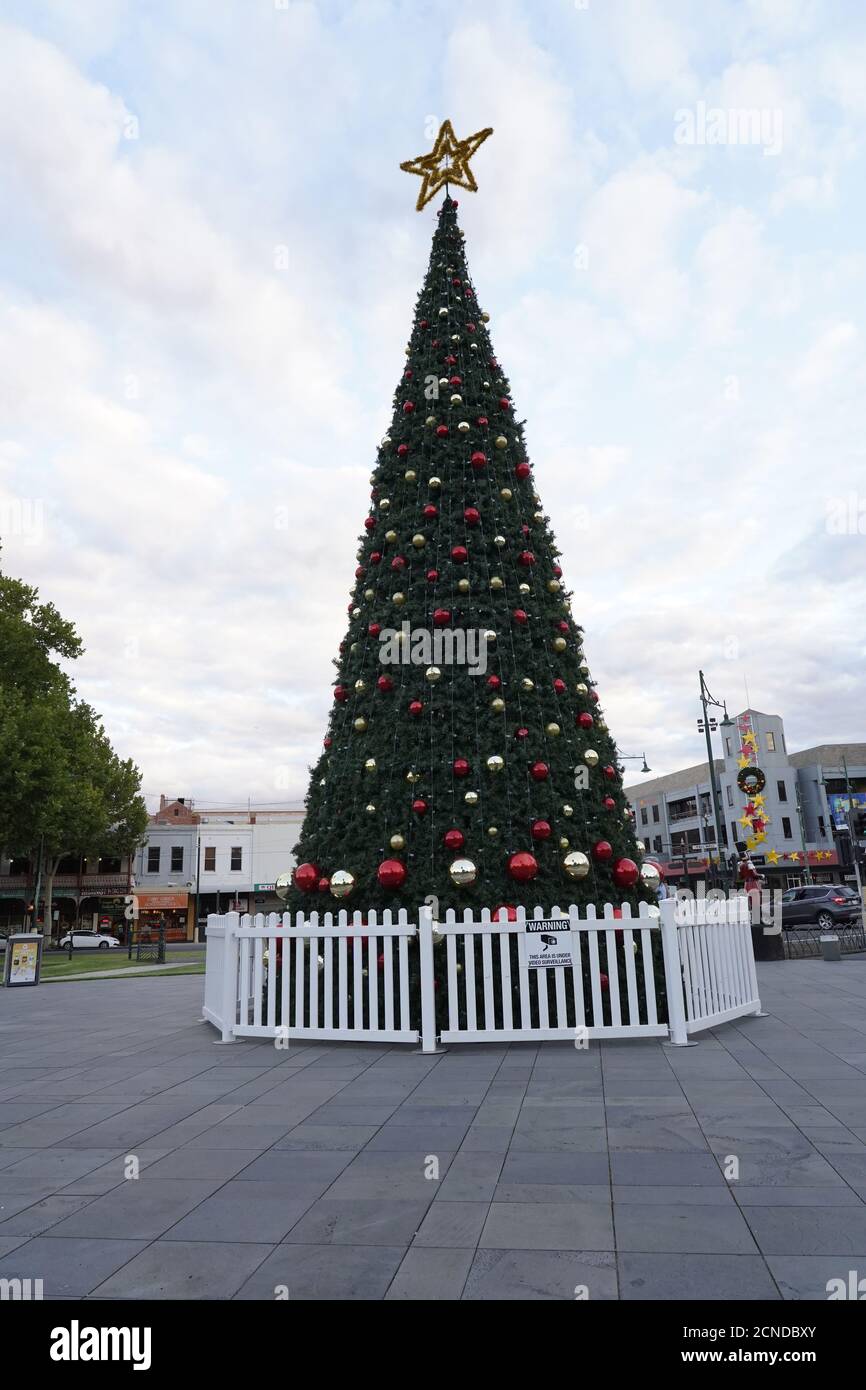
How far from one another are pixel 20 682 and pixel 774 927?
2777 centimetres

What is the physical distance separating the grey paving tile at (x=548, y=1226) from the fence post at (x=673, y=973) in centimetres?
397

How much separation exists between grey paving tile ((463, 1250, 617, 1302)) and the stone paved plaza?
11 millimetres

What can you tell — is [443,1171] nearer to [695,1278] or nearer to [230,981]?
[695,1278]

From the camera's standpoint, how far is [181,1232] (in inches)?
132

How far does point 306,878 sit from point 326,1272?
18.2 feet

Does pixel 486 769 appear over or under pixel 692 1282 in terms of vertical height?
over

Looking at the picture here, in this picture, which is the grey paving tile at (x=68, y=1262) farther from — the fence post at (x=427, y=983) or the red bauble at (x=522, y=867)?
the red bauble at (x=522, y=867)

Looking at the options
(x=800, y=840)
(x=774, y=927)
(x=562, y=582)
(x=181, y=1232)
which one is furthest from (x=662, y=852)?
(x=181, y=1232)

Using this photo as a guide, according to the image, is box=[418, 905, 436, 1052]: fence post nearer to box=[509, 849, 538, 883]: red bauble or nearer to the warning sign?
the warning sign

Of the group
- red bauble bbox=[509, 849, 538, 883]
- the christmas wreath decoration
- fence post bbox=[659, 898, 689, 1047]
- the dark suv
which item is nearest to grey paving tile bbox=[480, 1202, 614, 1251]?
fence post bbox=[659, 898, 689, 1047]

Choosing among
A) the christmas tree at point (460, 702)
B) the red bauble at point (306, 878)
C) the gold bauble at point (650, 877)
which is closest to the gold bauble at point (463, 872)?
the christmas tree at point (460, 702)

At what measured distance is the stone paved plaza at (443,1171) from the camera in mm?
2902

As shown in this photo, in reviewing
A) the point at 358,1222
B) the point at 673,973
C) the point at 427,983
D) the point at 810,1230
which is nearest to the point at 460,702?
the point at 427,983

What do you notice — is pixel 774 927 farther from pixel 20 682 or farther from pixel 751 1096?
pixel 20 682
